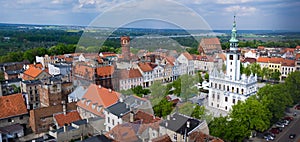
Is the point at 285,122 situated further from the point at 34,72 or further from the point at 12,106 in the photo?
the point at 34,72

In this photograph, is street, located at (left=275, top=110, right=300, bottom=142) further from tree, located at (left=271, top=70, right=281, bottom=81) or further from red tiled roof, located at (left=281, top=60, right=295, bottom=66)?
red tiled roof, located at (left=281, top=60, right=295, bottom=66)

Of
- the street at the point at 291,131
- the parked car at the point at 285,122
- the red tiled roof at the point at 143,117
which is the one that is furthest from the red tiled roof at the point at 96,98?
the parked car at the point at 285,122

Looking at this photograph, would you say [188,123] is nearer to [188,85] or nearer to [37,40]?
[188,85]

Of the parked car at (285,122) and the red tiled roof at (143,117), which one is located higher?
the red tiled roof at (143,117)

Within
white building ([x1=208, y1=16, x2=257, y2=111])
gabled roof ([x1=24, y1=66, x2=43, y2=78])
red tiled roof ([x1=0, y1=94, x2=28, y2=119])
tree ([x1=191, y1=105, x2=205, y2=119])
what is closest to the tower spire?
white building ([x1=208, y1=16, x2=257, y2=111])

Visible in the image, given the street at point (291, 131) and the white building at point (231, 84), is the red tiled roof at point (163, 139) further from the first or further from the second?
the white building at point (231, 84)

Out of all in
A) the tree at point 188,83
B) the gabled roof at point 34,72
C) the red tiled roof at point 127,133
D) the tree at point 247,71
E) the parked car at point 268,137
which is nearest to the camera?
the tree at point 188,83
